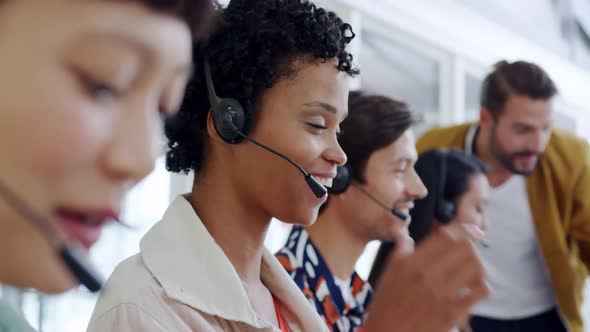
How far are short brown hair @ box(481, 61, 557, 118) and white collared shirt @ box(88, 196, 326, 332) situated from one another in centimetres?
165

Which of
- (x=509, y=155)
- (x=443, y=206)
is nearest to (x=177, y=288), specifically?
(x=443, y=206)

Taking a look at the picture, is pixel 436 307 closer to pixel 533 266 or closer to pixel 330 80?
pixel 330 80

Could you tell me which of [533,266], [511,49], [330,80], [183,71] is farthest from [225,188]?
[511,49]

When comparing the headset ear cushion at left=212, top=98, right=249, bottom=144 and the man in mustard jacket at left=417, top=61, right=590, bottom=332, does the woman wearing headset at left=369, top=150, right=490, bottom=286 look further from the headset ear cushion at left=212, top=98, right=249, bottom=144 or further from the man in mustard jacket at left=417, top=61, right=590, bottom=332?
the headset ear cushion at left=212, top=98, right=249, bottom=144

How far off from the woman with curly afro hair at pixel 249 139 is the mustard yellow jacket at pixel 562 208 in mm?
1297

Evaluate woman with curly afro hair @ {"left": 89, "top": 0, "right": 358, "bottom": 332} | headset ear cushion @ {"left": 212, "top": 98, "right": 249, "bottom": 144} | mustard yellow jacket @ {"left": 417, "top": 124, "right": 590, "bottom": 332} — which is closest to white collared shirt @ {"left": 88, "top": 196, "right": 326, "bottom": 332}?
woman with curly afro hair @ {"left": 89, "top": 0, "right": 358, "bottom": 332}

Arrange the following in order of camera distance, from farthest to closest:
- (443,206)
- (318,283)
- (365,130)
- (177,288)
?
(443,206) → (365,130) → (318,283) → (177,288)

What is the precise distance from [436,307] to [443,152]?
50.8 inches

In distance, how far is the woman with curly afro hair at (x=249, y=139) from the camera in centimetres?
95

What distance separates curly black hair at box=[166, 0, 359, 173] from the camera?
100 centimetres

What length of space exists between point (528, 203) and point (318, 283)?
123 centimetres

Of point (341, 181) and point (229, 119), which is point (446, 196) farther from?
point (229, 119)

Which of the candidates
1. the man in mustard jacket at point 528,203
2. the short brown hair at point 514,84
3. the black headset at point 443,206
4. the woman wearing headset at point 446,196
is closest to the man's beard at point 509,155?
the man in mustard jacket at point 528,203

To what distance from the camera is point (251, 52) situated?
1007 mm
